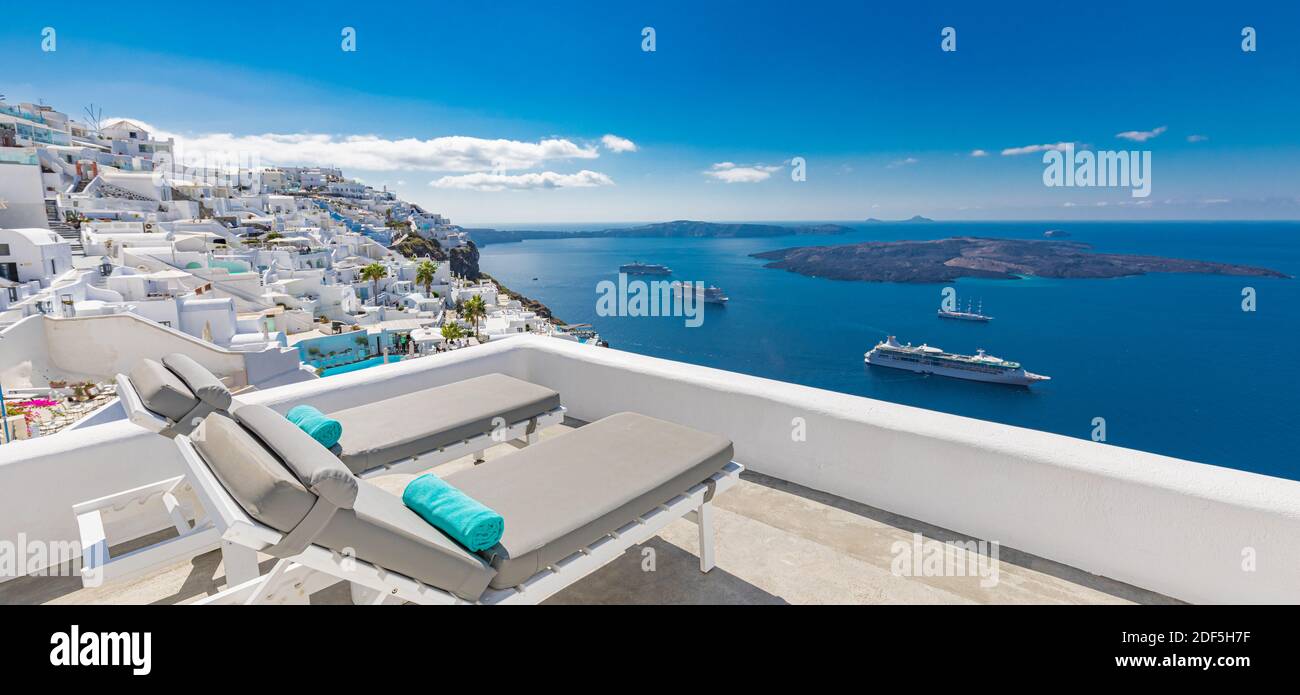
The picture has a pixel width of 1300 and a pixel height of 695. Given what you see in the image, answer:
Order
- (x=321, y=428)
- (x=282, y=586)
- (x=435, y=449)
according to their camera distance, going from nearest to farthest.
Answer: (x=282, y=586) < (x=321, y=428) < (x=435, y=449)

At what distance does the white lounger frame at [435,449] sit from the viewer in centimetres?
210

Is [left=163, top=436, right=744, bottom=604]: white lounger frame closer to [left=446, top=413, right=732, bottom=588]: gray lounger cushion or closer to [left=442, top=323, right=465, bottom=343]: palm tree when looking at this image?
[left=446, top=413, right=732, bottom=588]: gray lounger cushion

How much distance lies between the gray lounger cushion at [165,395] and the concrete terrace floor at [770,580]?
0.66 meters

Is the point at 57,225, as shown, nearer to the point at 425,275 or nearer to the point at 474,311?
the point at 425,275

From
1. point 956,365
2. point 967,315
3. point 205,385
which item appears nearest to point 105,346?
point 205,385

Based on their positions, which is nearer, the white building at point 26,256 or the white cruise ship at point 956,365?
the white building at point 26,256

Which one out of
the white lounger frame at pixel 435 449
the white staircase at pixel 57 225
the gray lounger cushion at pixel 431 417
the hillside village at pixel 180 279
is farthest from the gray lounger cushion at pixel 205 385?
the white staircase at pixel 57 225

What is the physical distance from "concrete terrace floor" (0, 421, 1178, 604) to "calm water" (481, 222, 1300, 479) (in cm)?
3522

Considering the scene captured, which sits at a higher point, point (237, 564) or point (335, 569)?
point (335, 569)

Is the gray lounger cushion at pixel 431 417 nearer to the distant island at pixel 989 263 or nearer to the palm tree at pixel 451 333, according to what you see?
the palm tree at pixel 451 333

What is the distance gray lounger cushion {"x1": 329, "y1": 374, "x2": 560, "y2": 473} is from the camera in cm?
258

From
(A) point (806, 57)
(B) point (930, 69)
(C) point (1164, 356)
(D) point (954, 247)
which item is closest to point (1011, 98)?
(B) point (930, 69)

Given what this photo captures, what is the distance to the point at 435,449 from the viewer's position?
2770 mm

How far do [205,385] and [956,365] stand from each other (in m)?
42.2
